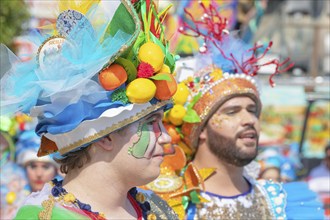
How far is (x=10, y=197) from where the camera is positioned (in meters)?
5.08

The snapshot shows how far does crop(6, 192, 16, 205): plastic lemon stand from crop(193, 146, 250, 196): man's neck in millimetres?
1954

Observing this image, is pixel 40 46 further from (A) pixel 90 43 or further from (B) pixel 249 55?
(B) pixel 249 55

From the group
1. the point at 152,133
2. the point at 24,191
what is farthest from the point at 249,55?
the point at 24,191

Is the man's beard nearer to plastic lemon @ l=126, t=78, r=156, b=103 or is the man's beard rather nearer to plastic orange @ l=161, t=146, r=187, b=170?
plastic orange @ l=161, t=146, r=187, b=170

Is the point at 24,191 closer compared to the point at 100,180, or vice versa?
the point at 100,180

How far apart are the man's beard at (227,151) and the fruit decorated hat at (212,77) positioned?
0.37 ft

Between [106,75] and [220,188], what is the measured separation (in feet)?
5.48

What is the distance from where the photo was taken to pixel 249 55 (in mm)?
3914

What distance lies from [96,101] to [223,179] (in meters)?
1.61

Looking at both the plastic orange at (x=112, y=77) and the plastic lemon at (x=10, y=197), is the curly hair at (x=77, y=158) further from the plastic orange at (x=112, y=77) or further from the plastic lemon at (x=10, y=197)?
the plastic lemon at (x=10, y=197)

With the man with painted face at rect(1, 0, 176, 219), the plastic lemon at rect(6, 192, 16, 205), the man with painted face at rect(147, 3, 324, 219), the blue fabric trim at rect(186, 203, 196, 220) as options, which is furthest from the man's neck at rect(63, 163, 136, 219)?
the plastic lemon at rect(6, 192, 16, 205)

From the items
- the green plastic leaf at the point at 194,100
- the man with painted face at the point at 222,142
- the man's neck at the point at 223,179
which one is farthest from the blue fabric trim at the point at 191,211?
the green plastic leaf at the point at 194,100

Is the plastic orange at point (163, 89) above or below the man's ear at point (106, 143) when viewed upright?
above

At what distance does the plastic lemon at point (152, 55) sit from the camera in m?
2.34
